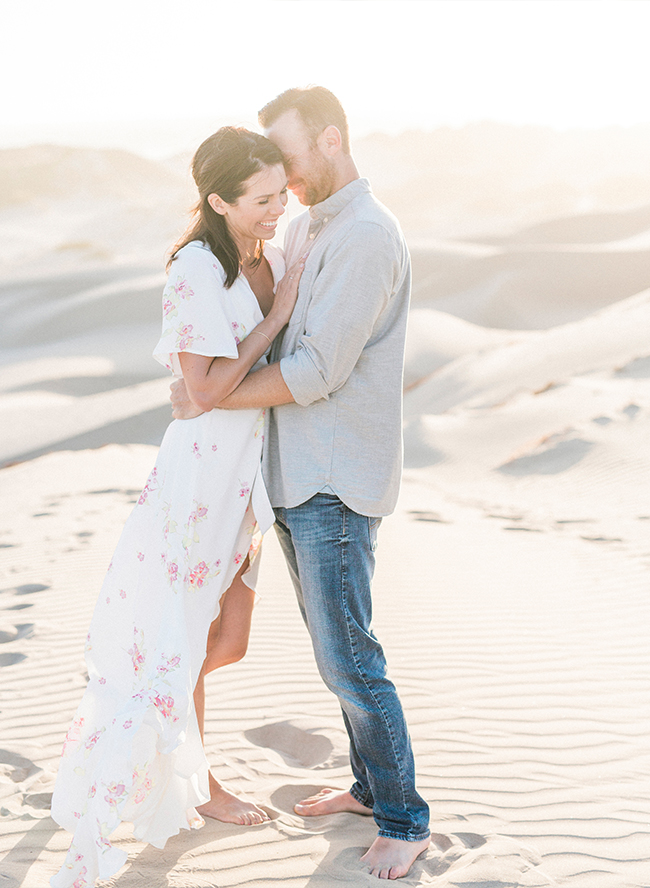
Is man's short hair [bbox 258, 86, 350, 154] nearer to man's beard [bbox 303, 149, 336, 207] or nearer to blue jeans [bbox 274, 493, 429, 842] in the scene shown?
man's beard [bbox 303, 149, 336, 207]

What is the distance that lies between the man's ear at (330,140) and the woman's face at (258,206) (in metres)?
0.16

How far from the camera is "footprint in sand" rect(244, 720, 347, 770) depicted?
3.74m

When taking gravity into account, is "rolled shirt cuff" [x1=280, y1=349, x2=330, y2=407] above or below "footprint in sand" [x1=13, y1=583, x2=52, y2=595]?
above

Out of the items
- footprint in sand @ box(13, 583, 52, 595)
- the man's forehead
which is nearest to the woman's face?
the man's forehead

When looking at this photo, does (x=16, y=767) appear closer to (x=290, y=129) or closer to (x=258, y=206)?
(x=258, y=206)

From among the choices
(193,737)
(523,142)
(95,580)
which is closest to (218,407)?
(193,737)

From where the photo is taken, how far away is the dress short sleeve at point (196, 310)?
108 inches

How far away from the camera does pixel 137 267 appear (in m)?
39.4

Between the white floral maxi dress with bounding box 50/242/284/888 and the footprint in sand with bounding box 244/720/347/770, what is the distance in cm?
Answer: 89

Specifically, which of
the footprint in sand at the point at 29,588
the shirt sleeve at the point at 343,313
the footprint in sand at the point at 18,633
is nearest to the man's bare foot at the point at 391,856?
the shirt sleeve at the point at 343,313

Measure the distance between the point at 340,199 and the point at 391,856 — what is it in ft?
7.19

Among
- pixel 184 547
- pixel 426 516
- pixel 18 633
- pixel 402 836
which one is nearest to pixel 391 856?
pixel 402 836

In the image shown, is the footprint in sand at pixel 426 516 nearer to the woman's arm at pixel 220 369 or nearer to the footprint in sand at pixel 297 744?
the footprint in sand at pixel 297 744

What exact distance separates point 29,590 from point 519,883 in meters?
4.26
